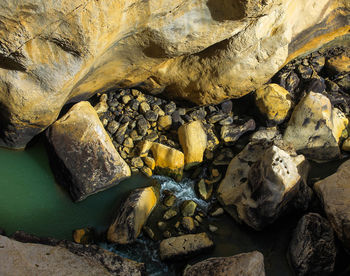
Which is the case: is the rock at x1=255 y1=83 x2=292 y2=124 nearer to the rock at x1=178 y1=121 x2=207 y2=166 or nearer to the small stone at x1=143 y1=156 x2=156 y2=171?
the rock at x1=178 y1=121 x2=207 y2=166

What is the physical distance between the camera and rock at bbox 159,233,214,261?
318 centimetres

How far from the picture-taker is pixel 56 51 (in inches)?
122

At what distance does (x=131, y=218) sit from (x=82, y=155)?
0.94 metres

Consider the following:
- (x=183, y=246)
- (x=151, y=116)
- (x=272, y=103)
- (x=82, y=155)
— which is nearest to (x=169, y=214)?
(x=183, y=246)

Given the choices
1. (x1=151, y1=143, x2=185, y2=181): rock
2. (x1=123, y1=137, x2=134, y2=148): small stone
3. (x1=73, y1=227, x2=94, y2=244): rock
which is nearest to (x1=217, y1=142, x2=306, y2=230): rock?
(x1=151, y1=143, x2=185, y2=181): rock

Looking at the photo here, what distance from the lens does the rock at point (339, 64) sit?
16.5 feet

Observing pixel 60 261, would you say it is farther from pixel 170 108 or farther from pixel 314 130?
pixel 314 130

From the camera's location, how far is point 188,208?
3.64m

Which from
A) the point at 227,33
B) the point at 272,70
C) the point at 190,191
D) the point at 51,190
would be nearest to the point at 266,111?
the point at 272,70

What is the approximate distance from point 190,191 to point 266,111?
160cm

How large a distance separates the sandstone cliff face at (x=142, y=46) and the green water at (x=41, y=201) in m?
0.28

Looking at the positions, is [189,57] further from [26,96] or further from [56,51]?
[26,96]

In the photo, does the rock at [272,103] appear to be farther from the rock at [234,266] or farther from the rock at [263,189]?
the rock at [234,266]

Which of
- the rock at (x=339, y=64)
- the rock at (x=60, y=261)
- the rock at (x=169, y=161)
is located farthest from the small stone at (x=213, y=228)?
the rock at (x=339, y=64)
